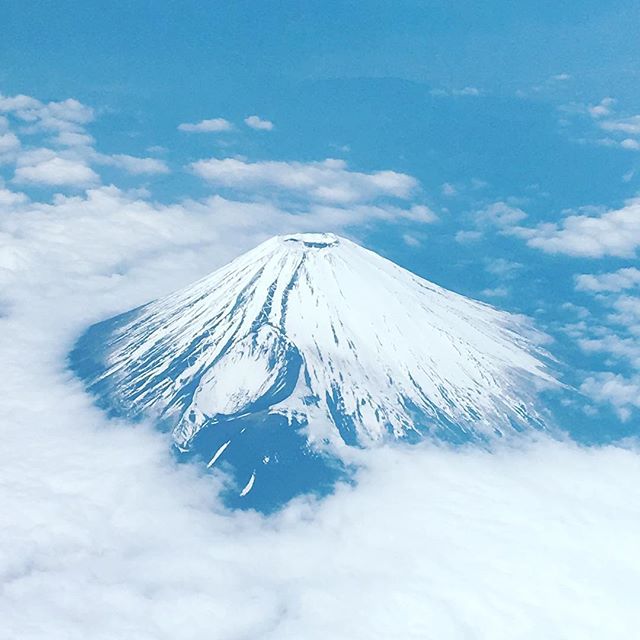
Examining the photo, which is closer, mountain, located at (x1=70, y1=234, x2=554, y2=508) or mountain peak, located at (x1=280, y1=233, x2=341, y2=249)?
mountain, located at (x1=70, y1=234, x2=554, y2=508)

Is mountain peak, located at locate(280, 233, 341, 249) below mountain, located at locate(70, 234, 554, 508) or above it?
above

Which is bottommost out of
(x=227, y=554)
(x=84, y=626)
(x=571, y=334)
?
(x=84, y=626)

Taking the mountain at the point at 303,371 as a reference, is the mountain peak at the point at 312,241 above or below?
above

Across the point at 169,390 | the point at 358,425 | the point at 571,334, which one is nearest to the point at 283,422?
the point at 358,425

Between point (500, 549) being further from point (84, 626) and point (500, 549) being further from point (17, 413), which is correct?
point (17, 413)

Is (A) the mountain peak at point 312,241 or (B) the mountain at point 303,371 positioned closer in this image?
(B) the mountain at point 303,371

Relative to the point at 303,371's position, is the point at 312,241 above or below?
above

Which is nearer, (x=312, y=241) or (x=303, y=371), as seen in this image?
(x=303, y=371)

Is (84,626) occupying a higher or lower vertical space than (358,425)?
lower
